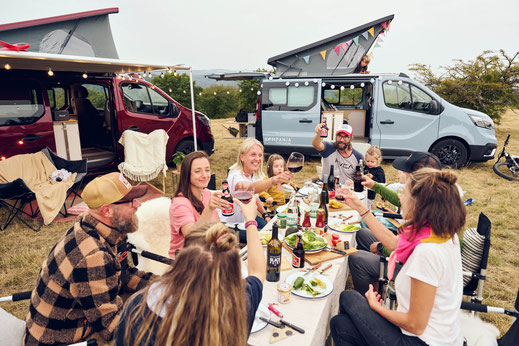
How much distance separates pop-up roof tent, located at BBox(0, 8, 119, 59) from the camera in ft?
26.7

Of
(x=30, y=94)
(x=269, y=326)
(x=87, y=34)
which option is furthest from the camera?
(x=87, y=34)

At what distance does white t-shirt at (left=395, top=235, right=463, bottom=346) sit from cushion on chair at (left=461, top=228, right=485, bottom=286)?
643 millimetres

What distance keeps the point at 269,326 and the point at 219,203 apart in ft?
3.02

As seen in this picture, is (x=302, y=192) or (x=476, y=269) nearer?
(x=476, y=269)

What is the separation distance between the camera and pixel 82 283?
61.2 inches

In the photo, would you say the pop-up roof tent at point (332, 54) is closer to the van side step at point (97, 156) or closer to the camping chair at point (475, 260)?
the van side step at point (97, 156)

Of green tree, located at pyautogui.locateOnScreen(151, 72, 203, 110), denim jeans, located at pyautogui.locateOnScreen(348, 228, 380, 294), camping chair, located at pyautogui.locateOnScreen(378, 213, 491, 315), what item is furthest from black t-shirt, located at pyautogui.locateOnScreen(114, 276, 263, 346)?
green tree, located at pyautogui.locateOnScreen(151, 72, 203, 110)

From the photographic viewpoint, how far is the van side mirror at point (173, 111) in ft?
23.1

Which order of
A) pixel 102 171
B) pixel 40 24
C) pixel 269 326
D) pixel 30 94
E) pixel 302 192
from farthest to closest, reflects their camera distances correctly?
pixel 40 24
pixel 102 171
pixel 30 94
pixel 302 192
pixel 269 326

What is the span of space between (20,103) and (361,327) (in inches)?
238

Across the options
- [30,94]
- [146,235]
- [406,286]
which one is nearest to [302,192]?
[146,235]

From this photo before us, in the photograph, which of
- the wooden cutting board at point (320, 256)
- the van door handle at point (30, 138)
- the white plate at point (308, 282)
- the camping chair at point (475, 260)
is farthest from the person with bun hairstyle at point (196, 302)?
the van door handle at point (30, 138)

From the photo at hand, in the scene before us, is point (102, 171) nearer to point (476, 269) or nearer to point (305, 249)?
point (305, 249)

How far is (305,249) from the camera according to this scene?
7.00 feet
